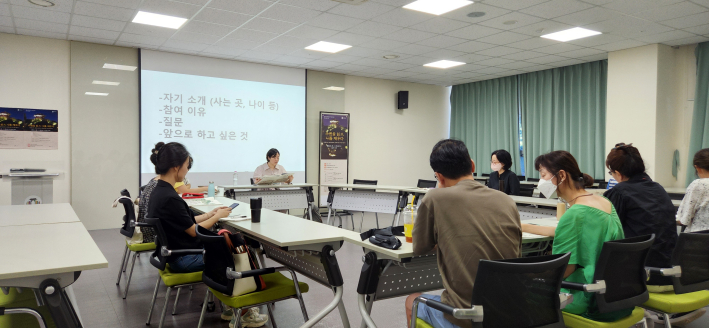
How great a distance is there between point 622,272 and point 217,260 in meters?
1.88

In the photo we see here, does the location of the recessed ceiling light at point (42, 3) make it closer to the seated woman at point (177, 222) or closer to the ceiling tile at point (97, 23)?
the ceiling tile at point (97, 23)

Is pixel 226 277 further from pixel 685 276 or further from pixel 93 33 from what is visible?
pixel 93 33

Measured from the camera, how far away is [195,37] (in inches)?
230

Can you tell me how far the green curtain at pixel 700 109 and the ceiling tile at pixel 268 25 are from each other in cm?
560

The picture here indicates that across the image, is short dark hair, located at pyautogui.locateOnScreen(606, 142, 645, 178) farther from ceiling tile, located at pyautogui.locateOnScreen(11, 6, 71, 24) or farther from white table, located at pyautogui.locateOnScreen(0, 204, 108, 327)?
ceiling tile, located at pyautogui.locateOnScreen(11, 6, 71, 24)

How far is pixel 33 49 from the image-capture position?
586cm

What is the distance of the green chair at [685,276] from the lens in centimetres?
209

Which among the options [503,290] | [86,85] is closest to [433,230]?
[503,290]

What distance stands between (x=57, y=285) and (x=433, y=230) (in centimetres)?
137

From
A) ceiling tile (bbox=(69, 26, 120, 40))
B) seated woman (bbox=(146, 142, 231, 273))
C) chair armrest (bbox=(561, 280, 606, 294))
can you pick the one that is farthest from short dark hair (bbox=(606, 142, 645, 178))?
ceiling tile (bbox=(69, 26, 120, 40))

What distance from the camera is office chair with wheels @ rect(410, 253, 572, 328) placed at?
139 centimetres

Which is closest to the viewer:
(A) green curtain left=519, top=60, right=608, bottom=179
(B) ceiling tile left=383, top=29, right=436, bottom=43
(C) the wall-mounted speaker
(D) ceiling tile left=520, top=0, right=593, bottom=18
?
(D) ceiling tile left=520, top=0, right=593, bottom=18

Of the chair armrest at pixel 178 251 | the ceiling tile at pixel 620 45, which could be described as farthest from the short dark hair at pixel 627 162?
the ceiling tile at pixel 620 45

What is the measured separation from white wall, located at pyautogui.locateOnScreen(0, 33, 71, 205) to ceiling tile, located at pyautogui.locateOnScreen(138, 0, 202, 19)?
2.27 metres
